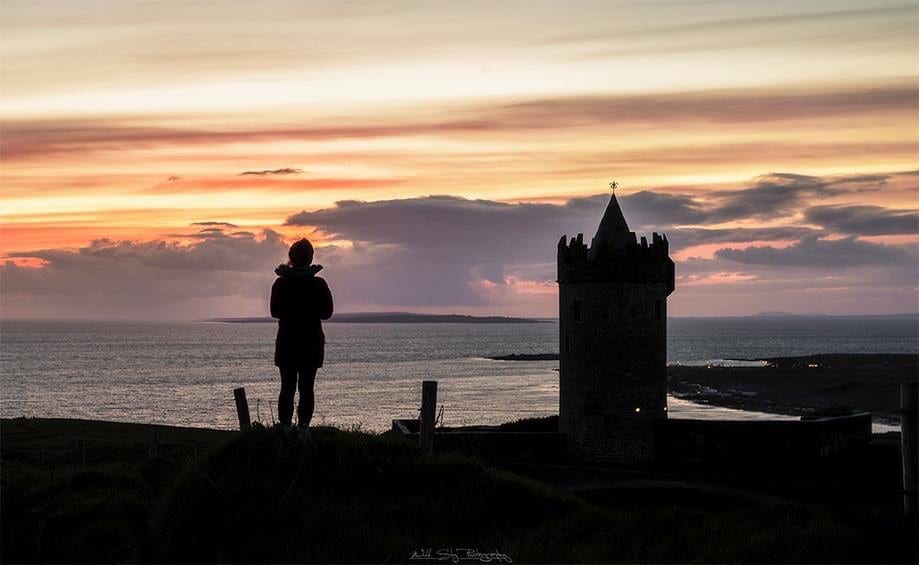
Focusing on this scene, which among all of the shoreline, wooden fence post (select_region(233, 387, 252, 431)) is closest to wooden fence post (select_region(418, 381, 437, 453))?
wooden fence post (select_region(233, 387, 252, 431))

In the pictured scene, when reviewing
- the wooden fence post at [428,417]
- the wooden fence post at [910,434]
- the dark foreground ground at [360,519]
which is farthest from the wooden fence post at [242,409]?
the wooden fence post at [910,434]

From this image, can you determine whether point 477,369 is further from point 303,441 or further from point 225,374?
point 303,441

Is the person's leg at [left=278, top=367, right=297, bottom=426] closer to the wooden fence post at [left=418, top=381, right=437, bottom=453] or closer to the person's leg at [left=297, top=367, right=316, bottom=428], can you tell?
the person's leg at [left=297, top=367, right=316, bottom=428]

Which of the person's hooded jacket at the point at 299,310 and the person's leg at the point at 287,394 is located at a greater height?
the person's hooded jacket at the point at 299,310

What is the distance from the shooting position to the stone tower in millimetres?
32969

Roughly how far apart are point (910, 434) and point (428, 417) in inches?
261

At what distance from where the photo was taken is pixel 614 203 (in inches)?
1371

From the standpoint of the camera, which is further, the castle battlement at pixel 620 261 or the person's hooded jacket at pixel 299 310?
the castle battlement at pixel 620 261

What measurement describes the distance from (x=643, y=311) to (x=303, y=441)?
20.9 meters

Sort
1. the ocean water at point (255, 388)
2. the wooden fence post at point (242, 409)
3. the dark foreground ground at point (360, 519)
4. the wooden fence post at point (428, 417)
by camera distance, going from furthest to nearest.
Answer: the ocean water at point (255, 388) → the wooden fence post at point (242, 409) → the wooden fence post at point (428, 417) → the dark foreground ground at point (360, 519)

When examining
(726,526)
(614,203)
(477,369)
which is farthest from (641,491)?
(477,369)

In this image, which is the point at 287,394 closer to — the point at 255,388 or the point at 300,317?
the point at 300,317

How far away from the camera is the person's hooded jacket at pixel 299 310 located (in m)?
14.5

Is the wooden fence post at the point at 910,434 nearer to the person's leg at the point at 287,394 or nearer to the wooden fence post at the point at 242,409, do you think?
the person's leg at the point at 287,394
